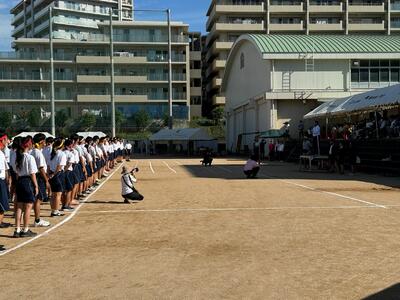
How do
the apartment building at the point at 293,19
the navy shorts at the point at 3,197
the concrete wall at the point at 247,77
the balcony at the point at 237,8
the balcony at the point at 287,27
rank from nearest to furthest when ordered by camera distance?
the navy shorts at the point at 3,197
the concrete wall at the point at 247,77
the balcony at the point at 237,8
the apartment building at the point at 293,19
the balcony at the point at 287,27

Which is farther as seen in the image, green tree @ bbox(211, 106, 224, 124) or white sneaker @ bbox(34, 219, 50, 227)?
green tree @ bbox(211, 106, 224, 124)

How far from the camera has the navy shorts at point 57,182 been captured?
39.5ft

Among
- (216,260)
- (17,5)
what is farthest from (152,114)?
(216,260)

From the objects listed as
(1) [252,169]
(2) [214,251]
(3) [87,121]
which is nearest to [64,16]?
(3) [87,121]

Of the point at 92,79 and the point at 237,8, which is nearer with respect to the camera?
the point at 92,79

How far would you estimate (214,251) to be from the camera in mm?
8203

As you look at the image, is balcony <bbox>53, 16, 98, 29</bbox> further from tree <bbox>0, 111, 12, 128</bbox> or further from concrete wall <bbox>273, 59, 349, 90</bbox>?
concrete wall <bbox>273, 59, 349, 90</bbox>

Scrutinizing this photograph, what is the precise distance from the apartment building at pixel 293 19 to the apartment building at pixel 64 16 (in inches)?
786

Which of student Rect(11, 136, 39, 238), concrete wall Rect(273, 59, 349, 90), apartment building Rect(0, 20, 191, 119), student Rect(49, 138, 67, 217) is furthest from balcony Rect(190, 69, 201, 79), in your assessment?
student Rect(11, 136, 39, 238)

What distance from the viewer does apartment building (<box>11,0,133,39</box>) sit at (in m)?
91.7

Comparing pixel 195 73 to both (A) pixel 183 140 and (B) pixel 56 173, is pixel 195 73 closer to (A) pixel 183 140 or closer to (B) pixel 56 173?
(A) pixel 183 140

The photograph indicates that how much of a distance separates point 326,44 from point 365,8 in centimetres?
4019

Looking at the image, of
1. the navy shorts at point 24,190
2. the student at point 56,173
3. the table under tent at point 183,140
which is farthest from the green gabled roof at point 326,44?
the navy shorts at point 24,190

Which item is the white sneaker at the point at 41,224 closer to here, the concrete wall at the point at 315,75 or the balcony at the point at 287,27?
the concrete wall at the point at 315,75
